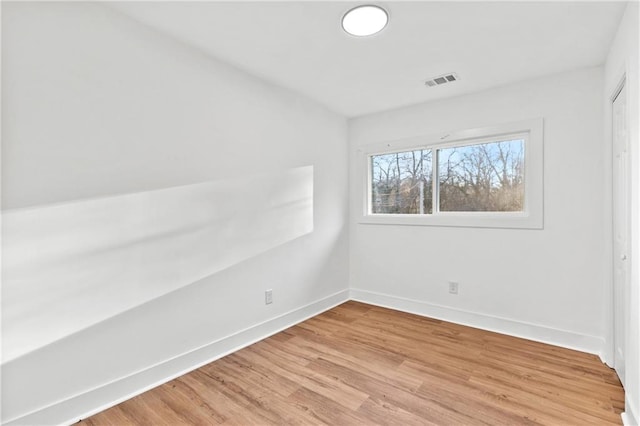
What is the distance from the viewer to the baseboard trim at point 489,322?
2.51 meters

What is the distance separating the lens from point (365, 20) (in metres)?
1.89

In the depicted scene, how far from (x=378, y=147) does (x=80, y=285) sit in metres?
3.08

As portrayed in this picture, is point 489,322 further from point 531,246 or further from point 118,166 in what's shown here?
point 118,166

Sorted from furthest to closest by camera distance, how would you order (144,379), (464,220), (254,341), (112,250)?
(464,220)
(254,341)
(144,379)
(112,250)

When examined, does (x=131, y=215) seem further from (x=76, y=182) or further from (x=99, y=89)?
(x=99, y=89)

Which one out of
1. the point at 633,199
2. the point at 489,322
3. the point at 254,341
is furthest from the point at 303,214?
the point at 633,199

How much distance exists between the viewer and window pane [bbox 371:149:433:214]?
136 inches

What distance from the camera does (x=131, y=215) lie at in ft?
6.18

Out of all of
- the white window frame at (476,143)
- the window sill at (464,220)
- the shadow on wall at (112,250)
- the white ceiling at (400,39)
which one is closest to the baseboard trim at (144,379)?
the shadow on wall at (112,250)

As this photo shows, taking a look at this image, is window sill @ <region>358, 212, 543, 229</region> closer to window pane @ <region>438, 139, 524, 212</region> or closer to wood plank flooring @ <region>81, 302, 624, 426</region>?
window pane @ <region>438, 139, 524, 212</region>

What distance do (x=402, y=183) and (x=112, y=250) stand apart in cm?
293

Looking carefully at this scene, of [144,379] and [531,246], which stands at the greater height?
[531,246]

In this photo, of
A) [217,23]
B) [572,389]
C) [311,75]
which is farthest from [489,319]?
[217,23]

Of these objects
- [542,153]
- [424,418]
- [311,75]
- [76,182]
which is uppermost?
[311,75]
